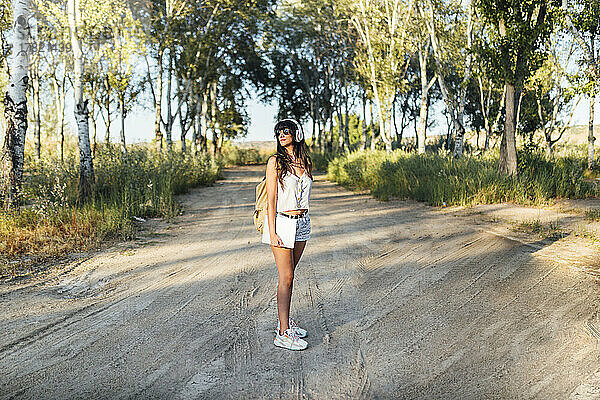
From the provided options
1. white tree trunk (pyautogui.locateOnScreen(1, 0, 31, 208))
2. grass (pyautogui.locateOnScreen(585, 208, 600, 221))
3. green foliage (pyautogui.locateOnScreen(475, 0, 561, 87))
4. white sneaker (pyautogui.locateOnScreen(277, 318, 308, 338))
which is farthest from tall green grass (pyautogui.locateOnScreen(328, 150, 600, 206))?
white tree trunk (pyautogui.locateOnScreen(1, 0, 31, 208))

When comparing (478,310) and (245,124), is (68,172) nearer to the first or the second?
(478,310)

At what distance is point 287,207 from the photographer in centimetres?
385

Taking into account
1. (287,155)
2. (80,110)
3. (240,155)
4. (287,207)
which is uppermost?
(80,110)

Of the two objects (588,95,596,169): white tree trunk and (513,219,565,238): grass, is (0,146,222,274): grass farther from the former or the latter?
(588,95,596,169): white tree trunk

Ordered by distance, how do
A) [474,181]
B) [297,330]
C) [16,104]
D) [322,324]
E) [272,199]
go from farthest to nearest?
[474,181]
[16,104]
[322,324]
[297,330]
[272,199]

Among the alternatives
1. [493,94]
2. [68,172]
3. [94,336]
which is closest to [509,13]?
[68,172]

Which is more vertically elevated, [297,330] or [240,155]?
[240,155]

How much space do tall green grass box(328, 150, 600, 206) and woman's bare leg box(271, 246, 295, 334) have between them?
329 inches

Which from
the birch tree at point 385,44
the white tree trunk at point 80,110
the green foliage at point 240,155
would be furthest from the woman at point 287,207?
the green foliage at point 240,155

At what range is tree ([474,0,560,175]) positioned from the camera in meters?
12.2

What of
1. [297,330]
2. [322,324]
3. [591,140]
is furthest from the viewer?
[591,140]

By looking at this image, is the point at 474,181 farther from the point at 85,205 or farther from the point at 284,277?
the point at 284,277

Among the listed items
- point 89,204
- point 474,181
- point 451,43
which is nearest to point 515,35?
point 474,181

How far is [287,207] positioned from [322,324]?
4.19ft
